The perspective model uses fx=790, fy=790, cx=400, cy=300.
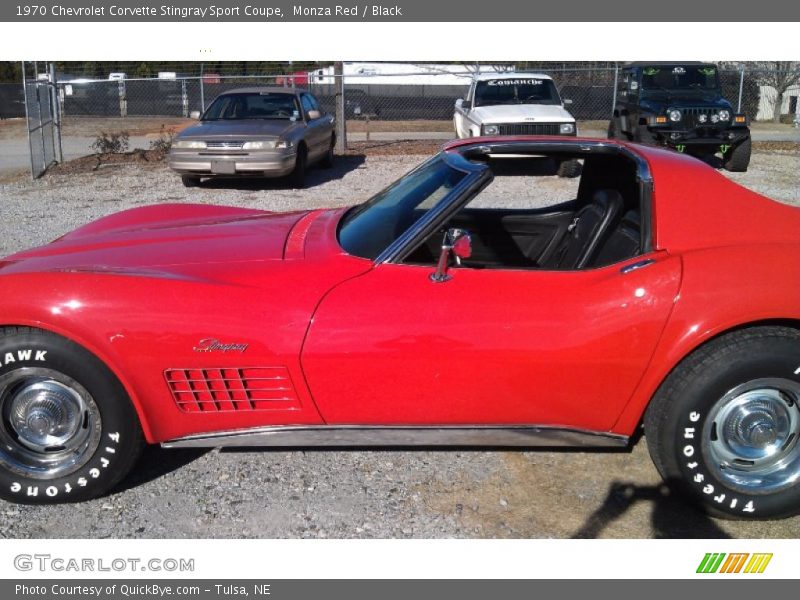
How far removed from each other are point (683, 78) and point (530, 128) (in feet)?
12.0

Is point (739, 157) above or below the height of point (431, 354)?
below

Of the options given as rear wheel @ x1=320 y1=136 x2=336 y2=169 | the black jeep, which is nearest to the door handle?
rear wheel @ x1=320 y1=136 x2=336 y2=169

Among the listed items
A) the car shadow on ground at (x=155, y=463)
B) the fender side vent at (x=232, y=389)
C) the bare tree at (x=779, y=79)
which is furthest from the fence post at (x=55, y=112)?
the bare tree at (x=779, y=79)

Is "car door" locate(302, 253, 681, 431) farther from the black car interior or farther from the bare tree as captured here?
the bare tree

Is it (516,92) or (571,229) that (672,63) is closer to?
(516,92)

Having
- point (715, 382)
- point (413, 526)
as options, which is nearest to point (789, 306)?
point (715, 382)

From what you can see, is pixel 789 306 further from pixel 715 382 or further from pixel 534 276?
pixel 534 276

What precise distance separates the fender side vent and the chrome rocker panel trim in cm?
11

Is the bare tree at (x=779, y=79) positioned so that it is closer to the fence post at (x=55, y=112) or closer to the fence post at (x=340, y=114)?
the fence post at (x=340, y=114)

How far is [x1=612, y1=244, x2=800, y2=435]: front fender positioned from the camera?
316 cm

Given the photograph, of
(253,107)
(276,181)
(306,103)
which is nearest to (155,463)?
(276,181)

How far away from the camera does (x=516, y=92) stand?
14016 mm

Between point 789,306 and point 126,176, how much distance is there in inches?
484
